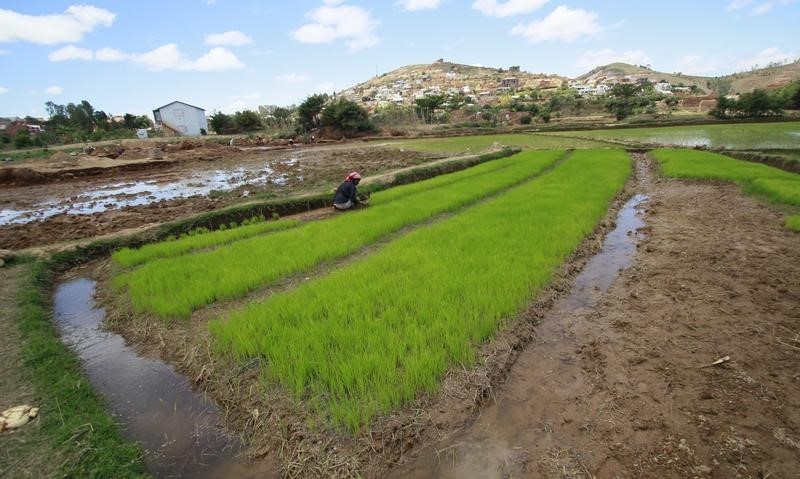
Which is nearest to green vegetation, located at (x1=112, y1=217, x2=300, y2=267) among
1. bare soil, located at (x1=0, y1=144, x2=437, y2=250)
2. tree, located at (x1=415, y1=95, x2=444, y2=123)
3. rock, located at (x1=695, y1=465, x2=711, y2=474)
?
bare soil, located at (x1=0, y1=144, x2=437, y2=250)

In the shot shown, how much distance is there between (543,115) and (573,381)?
4476cm

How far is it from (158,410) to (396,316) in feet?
7.27

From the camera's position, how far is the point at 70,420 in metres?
2.56

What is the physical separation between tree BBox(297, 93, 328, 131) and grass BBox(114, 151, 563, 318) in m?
30.9

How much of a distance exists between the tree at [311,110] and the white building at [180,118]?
15714 mm

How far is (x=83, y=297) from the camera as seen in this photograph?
5156 millimetres

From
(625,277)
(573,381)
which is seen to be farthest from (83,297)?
(625,277)

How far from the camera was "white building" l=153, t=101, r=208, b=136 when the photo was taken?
41.3 meters

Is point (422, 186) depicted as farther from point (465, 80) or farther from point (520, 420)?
point (465, 80)

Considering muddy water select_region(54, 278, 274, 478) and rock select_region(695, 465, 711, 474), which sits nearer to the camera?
rock select_region(695, 465, 711, 474)

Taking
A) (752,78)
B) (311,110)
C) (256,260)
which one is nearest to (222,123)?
(311,110)

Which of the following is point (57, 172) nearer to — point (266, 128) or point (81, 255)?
point (81, 255)

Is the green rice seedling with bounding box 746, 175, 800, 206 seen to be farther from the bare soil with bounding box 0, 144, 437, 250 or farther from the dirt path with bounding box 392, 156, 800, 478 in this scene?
the bare soil with bounding box 0, 144, 437, 250

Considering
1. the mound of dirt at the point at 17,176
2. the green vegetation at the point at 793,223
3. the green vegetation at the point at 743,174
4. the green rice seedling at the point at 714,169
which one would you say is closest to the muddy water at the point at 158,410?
the green vegetation at the point at 793,223
